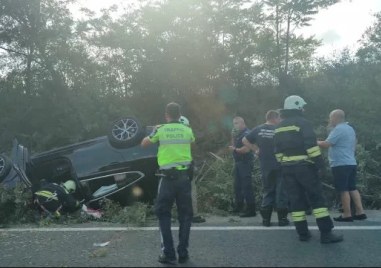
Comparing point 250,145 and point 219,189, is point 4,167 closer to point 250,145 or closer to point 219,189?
point 219,189

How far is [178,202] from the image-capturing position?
4680mm

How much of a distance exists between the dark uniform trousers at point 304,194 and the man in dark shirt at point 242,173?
5.27ft

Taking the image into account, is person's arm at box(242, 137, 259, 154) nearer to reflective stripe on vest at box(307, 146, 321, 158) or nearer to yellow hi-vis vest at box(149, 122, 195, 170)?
reflective stripe on vest at box(307, 146, 321, 158)

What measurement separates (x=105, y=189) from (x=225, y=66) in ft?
39.1

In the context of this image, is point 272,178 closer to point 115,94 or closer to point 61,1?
point 115,94

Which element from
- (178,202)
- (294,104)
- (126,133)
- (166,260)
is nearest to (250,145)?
(294,104)

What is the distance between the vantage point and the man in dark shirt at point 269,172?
20.2ft

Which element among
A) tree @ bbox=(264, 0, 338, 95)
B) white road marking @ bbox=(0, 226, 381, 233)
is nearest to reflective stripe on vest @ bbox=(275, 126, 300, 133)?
white road marking @ bbox=(0, 226, 381, 233)

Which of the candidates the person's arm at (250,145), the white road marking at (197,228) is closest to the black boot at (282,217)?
the white road marking at (197,228)

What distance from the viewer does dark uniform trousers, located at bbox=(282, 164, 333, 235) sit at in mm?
5078

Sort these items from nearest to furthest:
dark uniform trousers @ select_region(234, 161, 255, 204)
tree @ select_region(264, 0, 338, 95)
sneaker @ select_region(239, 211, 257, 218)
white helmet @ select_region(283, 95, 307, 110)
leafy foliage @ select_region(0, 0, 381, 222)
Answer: white helmet @ select_region(283, 95, 307, 110) → sneaker @ select_region(239, 211, 257, 218) → dark uniform trousers @ select_region(234, 161, 255, 204) → leafy foliage @ select_region(0, 0, 381, 222) → tree @ select_region(264, 0, 338, 95)

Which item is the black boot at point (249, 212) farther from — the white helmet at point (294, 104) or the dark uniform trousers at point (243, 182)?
the white helmet at point (294, 104)

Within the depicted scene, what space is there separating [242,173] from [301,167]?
2.00m

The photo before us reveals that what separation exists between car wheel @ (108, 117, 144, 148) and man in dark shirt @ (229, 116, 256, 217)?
1.72 meters
